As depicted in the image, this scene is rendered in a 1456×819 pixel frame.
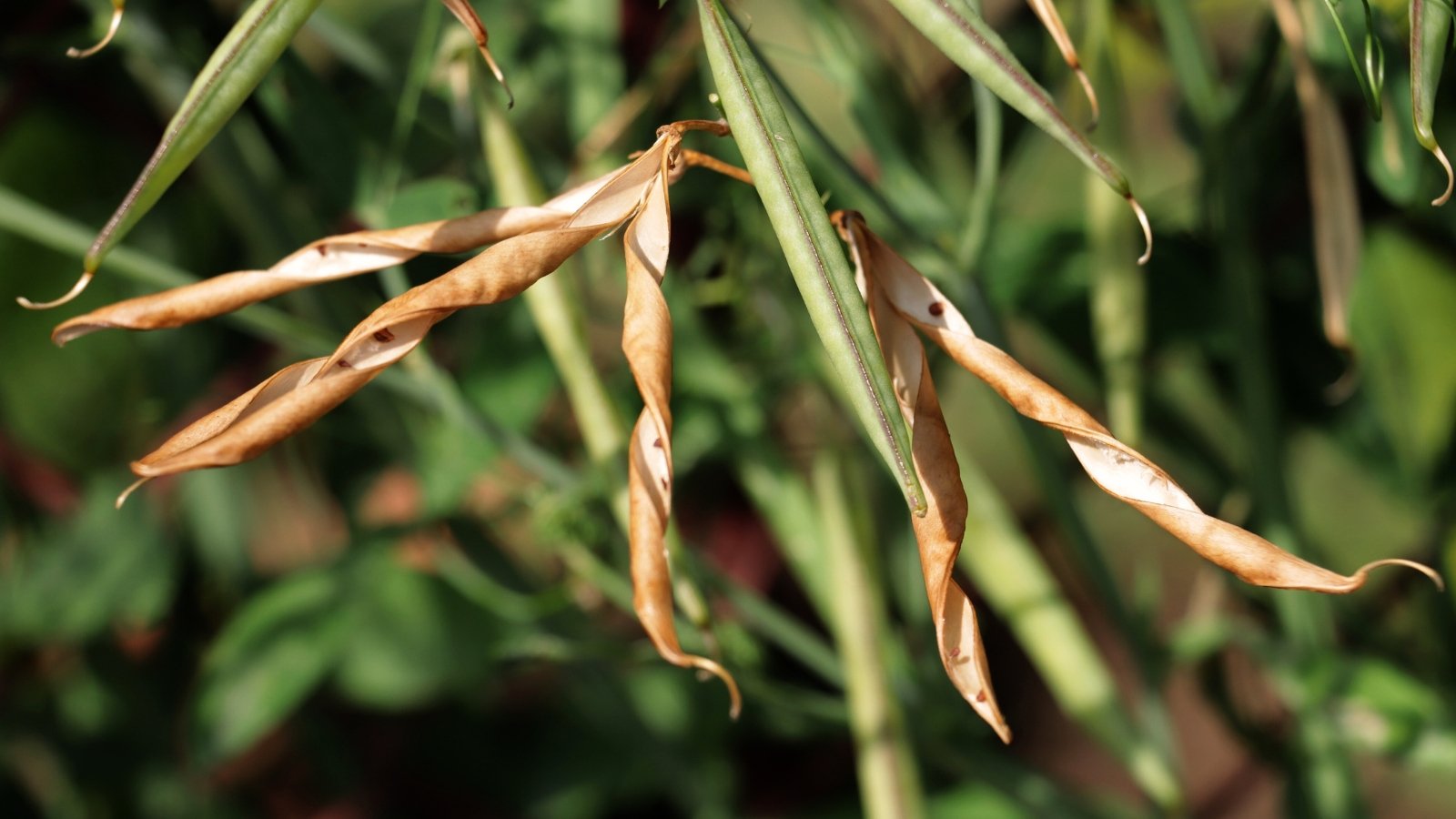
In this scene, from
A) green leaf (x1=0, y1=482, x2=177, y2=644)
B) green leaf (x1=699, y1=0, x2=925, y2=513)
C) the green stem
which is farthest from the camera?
green leaf (x1=0, y1=482, x2=177, y2=644)

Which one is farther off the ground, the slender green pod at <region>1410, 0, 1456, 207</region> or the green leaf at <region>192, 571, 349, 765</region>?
the slender green pod at <region>1410, 0, 1456, 207</region>

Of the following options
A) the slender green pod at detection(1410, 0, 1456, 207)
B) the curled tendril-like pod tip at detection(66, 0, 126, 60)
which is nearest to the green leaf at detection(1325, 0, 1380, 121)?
the slender green pod at detection(1410, 0, 1456, 207)

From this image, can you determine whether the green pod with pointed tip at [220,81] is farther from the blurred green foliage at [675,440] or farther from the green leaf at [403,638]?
the green leaf at [403,638]

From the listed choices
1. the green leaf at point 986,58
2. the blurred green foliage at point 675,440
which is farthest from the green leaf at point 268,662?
the green leaf at point 986,58

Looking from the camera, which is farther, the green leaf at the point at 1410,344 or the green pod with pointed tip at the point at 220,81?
the green leaf at the point at 1410,344

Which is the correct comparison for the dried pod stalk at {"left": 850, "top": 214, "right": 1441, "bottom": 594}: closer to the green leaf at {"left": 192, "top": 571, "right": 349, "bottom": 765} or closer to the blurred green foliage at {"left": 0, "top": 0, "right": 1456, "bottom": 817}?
the blurred green foliage at {"left": 0, "top": 0, "right": 1456, "bottom": 817}

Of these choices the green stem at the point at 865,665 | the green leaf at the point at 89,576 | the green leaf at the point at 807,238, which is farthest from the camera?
the green leaf at the point at 89,576

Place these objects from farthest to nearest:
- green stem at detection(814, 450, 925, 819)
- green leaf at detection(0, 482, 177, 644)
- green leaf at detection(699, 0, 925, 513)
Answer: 1. green leaf at detection(0, 482, 177, 644)
2. green stem at detection(814, 450, 925, 819)
3. green leaf at detection(699, 0, 925, 513)

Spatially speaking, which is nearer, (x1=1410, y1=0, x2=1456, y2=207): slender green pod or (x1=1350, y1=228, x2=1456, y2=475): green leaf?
(x1=1410, y1=0, x2=1456, y2=207): slender green pod
